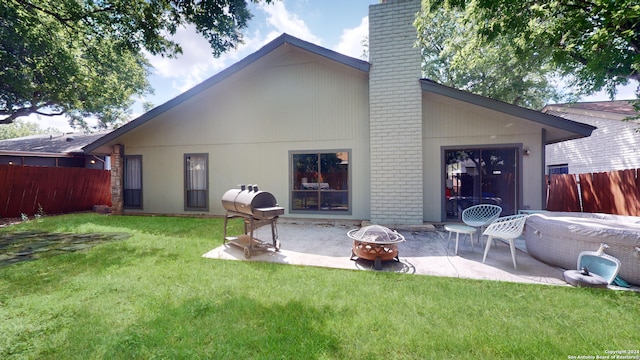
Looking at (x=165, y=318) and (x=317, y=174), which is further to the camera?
(x=317, y=174)

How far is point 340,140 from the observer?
25.3ft

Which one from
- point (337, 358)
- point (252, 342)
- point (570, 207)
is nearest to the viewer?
point (337, 358)

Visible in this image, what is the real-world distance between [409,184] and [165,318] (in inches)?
229

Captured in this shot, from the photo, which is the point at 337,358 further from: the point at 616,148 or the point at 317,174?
the point at 616,148

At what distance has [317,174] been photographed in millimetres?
7883

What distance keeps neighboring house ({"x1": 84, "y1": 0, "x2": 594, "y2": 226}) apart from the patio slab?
1.58m

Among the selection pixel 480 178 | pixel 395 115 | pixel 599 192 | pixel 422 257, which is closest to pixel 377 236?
pixel 422 257

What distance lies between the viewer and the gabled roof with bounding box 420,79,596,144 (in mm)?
5723

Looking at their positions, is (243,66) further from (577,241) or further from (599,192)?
(599,192)

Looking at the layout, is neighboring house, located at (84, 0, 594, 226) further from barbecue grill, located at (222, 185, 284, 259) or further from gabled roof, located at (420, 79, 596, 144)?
barbecue grill, located at (222, 185, 284, 259)

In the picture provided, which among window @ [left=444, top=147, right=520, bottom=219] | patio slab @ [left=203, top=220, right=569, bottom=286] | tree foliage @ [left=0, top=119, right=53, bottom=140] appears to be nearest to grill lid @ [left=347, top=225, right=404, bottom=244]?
patio slab @ [left=203, top=220, right=569, bottom=286]

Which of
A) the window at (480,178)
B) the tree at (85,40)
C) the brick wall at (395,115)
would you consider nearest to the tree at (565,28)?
the brick wall at (395,115)

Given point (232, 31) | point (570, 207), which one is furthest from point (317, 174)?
point (570, 207)

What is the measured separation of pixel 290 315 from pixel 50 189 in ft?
41.4
